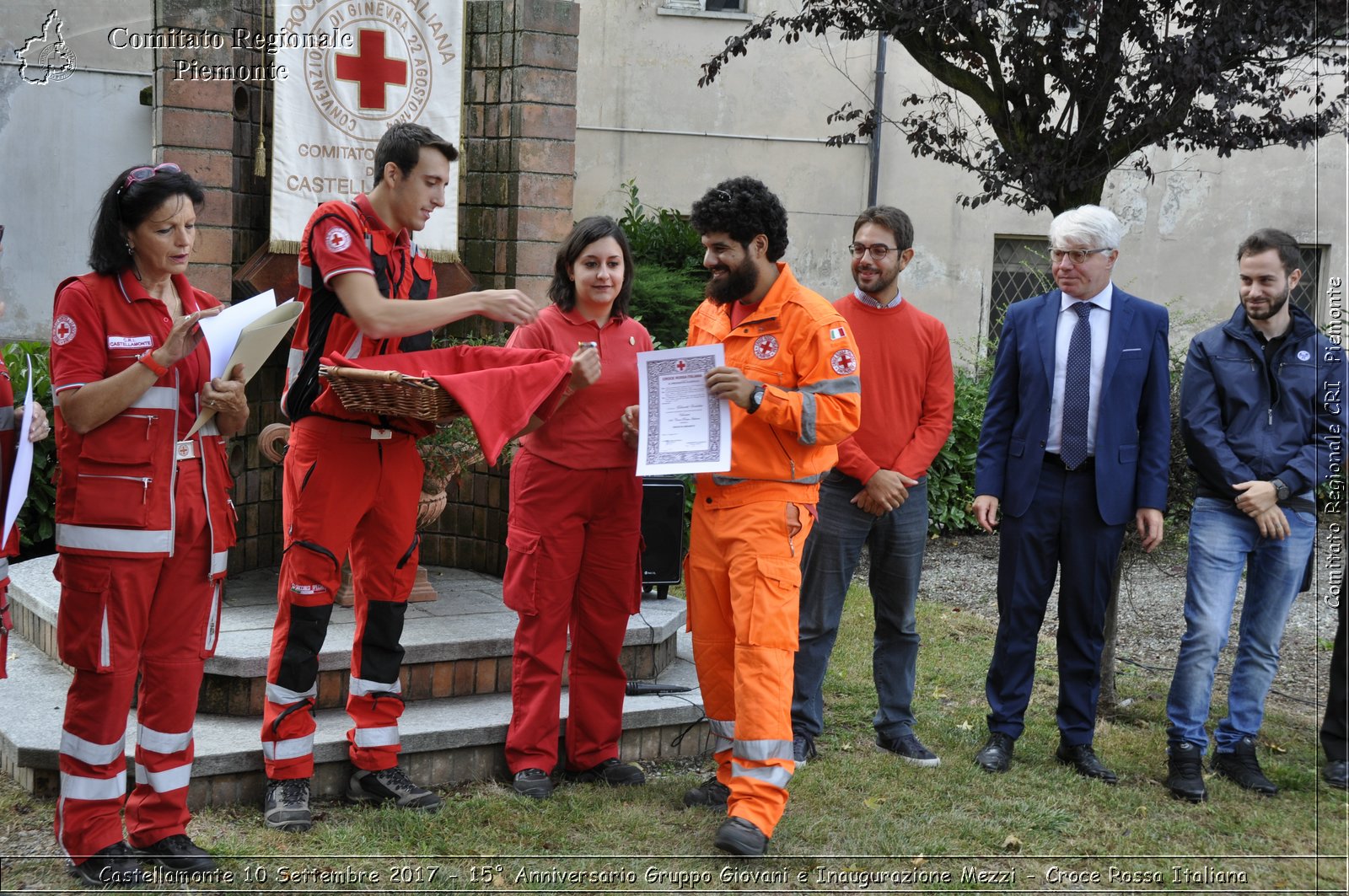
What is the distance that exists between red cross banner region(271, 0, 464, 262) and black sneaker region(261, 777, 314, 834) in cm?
293

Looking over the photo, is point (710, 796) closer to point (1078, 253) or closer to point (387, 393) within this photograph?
point (387, 393)

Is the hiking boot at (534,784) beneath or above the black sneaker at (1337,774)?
beneath

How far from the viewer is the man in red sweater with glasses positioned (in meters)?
5.23

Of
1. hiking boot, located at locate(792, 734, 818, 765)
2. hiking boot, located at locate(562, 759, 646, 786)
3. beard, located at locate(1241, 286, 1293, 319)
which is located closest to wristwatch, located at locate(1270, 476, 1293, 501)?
beard, located at locate(1241, 286, 1293, 319)

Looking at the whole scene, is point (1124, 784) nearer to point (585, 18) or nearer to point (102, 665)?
point (102, 665)

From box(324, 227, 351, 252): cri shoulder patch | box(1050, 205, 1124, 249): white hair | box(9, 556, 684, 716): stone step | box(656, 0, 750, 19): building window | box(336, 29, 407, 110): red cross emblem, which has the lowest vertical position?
box(9, 556, 684, 716): stone step

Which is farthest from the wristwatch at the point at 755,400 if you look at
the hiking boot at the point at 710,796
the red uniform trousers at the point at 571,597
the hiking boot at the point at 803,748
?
the hiking boot at the point at 803,748

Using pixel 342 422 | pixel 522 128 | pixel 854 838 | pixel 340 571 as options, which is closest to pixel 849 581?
pixel 854 838

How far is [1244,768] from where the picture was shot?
5.02 meters

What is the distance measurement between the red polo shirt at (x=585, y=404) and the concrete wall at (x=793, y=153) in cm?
1002

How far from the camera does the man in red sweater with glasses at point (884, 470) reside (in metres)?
5.23

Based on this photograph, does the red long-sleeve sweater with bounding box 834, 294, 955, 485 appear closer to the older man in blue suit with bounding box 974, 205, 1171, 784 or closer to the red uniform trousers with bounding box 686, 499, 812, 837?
the older man in blue suit with bounding box 974, 205, 1171, 784

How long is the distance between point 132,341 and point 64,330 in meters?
0.19

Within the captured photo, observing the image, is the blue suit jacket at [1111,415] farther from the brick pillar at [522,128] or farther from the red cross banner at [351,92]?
the red cross banner at [351,92]
